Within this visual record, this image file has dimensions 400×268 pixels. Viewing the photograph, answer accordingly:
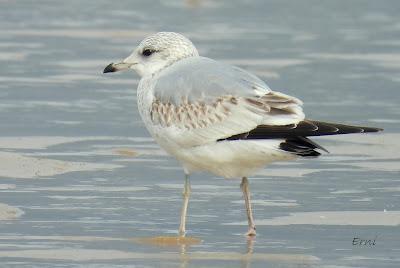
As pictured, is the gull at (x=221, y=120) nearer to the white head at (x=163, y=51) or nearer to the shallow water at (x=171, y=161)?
the white head at (x=163, y=51)

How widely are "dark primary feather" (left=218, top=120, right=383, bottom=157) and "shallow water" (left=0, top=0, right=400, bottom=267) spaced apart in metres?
0.54

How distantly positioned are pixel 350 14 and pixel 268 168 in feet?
35.5

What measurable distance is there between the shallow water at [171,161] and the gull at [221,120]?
0.43 m

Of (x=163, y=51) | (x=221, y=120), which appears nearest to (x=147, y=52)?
(x=163, y=51)

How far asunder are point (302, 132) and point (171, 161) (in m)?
2.96

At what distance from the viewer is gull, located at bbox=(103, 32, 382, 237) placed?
889 cm

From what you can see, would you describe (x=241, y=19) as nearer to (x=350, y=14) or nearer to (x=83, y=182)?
(x=350, y=14)

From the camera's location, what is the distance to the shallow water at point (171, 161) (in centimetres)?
860

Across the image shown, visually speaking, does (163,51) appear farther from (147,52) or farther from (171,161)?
(171,161)

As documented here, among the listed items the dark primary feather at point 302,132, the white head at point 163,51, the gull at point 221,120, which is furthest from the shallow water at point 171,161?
the white head at point 163,51

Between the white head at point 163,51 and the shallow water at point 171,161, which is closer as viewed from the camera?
the shallow water at point 171,161

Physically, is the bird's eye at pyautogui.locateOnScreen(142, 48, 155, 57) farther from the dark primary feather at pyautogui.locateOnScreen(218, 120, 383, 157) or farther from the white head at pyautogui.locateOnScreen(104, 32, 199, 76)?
the dark primary feather at pyautogui.locateOnScreen(218, 120, 383, 157)

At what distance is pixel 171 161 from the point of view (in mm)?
11617

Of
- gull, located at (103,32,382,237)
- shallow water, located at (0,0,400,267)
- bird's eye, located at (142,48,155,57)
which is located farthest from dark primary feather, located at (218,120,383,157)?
bird's eye, located at (142,48,155,57)
